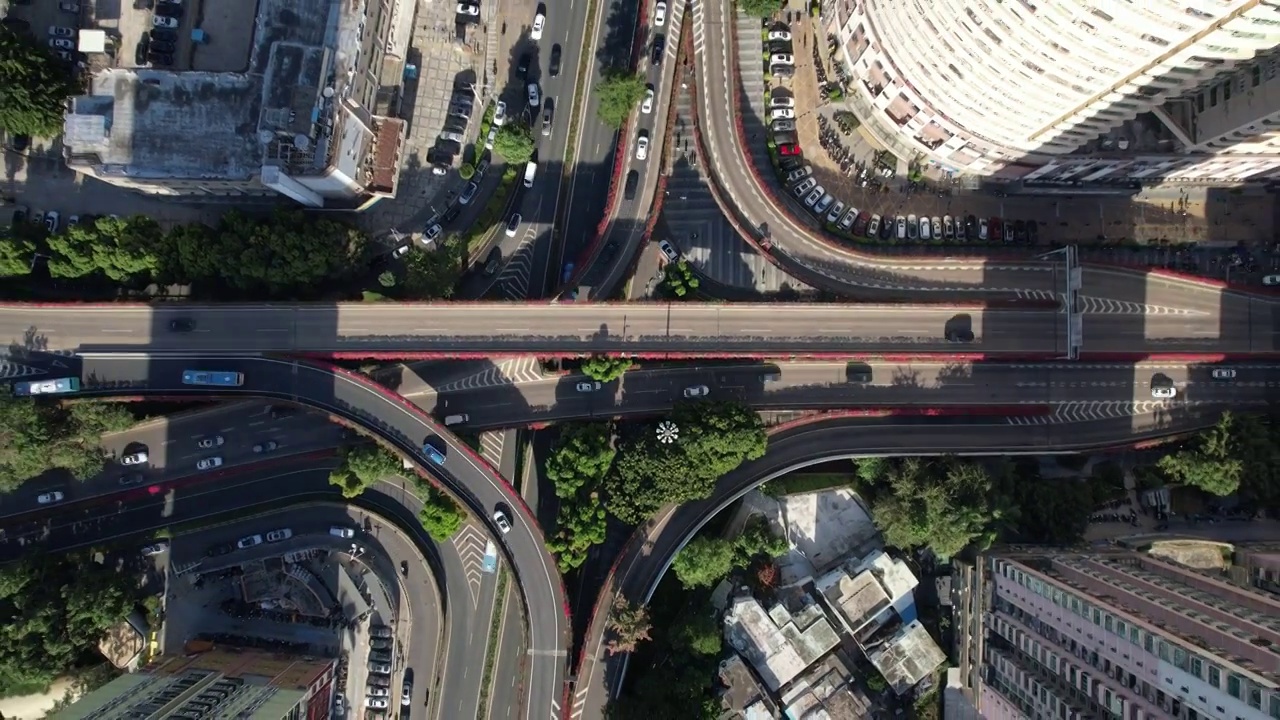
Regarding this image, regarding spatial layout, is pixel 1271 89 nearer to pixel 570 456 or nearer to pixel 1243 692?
pixel 1243 692

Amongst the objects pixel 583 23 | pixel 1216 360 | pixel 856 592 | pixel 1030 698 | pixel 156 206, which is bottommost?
pixel 1030 698

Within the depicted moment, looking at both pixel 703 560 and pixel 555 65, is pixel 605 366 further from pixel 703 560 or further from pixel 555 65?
pixel 555 65

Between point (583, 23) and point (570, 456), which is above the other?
point (583, 23)

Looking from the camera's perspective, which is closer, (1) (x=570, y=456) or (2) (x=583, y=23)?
(1) (x=570, y=456)

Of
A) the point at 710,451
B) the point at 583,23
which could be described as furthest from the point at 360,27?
the point at 710,451

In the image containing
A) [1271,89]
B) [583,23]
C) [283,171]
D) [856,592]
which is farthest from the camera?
[583,23]
